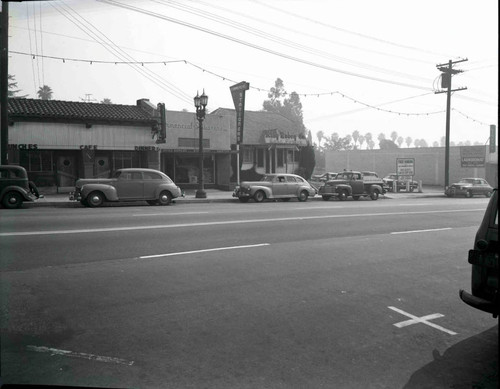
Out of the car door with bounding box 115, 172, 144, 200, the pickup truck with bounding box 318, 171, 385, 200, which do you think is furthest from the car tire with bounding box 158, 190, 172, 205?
the pickup truck with bounding box 318, 171, 385, 200

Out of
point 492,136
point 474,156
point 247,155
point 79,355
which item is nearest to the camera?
point 79,355

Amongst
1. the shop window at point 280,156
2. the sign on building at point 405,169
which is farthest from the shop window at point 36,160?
the sign on building at point 405,169

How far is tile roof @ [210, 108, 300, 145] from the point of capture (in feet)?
106

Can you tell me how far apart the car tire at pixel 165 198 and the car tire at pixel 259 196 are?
4.65 m

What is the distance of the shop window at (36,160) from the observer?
23.1 m

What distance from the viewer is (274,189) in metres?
22.4

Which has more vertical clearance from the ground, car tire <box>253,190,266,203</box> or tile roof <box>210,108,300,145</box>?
tile roof <box>210,108,300,145</box>

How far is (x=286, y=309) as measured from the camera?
5.20 meters

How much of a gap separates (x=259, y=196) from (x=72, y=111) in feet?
36.9

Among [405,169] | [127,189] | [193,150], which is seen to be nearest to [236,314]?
[127,189]

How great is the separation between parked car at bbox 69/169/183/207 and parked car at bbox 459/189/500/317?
15215mm

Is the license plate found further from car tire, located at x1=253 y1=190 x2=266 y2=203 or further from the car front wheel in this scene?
car tire, located at x1=253 y1=190 x2=266 y2=203

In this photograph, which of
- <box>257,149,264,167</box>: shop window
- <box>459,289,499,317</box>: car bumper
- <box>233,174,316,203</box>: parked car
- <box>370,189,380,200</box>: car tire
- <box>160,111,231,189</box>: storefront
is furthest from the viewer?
<box>257,149,264,167</box>: shop window

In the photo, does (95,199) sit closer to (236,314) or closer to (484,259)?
(236,314)
